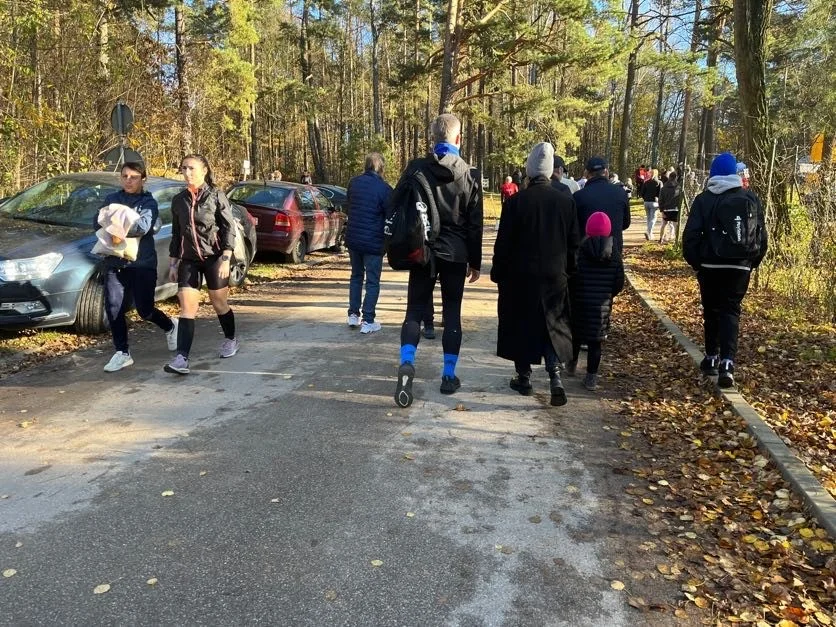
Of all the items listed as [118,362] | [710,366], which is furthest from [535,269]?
[118,362]

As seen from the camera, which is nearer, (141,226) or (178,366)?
(141,226)

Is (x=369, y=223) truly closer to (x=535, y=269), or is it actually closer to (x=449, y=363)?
(x=449, y=363)

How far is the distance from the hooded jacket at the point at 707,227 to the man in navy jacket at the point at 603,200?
A: 548 mm

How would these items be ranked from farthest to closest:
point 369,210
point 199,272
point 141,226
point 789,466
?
point 369,210
point 199,272
point 141,226
point 789,466

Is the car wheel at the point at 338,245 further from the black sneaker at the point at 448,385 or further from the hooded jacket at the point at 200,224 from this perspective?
the black sneaker at the point at 448,385

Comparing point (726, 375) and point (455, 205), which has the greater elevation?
point (455, 205)

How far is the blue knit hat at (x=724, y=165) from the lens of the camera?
5457 millimetres

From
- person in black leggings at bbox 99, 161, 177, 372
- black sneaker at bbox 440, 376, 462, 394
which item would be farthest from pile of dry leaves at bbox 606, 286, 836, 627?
person in black leggings at bbox 99, 161, 177, 372

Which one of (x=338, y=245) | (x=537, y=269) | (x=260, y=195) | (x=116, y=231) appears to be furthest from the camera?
(x=338, y=245)

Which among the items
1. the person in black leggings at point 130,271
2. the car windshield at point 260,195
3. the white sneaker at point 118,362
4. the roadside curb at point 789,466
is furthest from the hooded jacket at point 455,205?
the car windshield at point 260,195

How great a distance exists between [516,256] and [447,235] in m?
0.57

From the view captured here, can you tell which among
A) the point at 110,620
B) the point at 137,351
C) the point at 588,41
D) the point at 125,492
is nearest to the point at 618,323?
the point at 137,351

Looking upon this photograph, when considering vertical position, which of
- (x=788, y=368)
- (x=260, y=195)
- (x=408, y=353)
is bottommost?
(x=788, y=368)

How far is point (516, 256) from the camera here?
506 cm
